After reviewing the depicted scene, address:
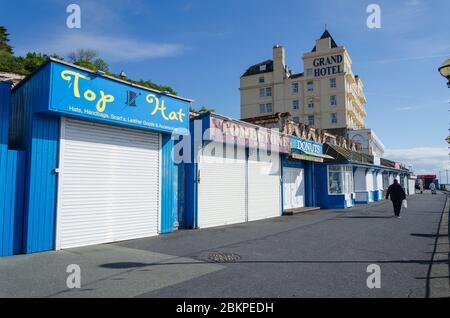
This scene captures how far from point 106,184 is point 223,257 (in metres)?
4.44

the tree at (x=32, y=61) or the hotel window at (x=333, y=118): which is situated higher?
the tree at (x=32, y=61)

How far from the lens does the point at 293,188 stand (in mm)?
20516

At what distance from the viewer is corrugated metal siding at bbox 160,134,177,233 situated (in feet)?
37.6

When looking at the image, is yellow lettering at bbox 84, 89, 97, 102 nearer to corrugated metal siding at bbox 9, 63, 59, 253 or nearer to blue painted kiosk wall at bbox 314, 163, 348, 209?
corrugated metal siding at bbox 9, 63, 59, 253

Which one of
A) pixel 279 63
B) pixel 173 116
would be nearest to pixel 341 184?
pixel 173 116

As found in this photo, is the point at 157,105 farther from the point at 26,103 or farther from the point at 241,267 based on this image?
the point at 241,267

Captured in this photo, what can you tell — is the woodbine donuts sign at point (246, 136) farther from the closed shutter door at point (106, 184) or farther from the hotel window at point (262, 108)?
the hotel window at point (262, 108)

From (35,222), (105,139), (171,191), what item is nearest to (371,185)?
(171,191)

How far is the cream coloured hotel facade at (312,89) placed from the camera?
54219mm

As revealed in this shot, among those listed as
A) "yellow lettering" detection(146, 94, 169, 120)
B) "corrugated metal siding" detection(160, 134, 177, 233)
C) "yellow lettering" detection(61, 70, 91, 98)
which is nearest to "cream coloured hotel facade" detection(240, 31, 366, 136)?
"corrugated metal siding" detection(160, 134, 177, 233)

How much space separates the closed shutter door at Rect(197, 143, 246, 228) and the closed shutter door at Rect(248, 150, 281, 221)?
706mm

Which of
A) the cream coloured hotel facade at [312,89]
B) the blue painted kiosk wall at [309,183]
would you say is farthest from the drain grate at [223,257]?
the cream coloured hotel facade at [312,89]

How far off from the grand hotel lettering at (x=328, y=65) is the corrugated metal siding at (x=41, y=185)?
53.5m
